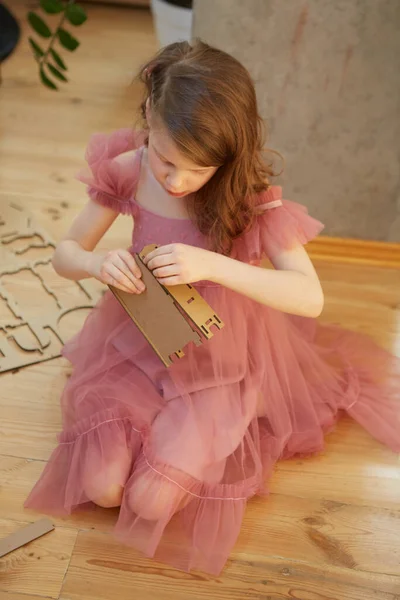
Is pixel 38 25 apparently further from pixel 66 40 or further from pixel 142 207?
pixel 142 207

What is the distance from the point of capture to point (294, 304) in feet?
3.73

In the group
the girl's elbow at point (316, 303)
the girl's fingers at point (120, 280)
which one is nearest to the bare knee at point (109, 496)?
the girl's fingers at point (120, 280)

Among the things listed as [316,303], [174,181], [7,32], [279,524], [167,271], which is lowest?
[279,524]

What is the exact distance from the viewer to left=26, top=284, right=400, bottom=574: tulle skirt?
44.4 inches

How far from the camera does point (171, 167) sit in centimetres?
101

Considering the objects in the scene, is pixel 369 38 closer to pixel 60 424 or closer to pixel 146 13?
pixel 60 424

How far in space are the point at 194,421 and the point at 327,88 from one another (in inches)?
30.7

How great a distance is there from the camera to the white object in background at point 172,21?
1997 millimetres

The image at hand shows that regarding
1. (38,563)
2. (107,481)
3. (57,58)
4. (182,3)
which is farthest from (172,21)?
(38,563)

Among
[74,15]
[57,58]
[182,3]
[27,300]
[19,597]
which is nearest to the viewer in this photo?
[19,597]

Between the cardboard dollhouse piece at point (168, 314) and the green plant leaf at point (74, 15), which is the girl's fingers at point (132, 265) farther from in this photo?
the green plant leaf at point (74, 15)

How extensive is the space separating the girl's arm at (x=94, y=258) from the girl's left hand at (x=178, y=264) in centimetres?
3

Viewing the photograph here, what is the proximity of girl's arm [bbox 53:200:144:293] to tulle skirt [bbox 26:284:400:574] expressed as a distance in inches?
5.1

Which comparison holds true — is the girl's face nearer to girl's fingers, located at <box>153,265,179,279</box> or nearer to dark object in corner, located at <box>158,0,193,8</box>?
girl's fingers, located at <box>153,265,179,279</box>
